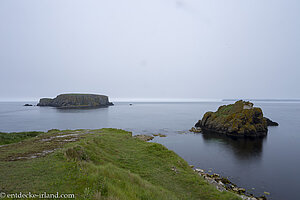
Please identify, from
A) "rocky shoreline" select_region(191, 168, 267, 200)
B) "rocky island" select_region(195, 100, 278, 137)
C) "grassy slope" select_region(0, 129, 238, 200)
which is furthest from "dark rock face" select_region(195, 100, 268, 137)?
"grassy slope" select_region(0, 129, 238, 200)

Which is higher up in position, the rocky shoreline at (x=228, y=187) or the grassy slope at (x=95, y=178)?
the grassy slope at (x=95, y=178)

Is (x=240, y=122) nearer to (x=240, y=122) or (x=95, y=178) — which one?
(x=240, y=122)

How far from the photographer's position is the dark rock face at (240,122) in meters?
47.1

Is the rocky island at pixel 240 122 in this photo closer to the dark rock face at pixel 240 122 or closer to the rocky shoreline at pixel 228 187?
the dark rock face at pixel 240 122

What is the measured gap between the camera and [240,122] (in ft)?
159

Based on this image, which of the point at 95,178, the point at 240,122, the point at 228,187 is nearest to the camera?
the point at 95,178

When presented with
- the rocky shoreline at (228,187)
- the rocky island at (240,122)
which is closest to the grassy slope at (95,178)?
the rocky shoreline at (228,187)

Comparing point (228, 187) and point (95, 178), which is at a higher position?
point (95, 178)

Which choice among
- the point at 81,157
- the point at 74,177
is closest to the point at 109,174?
the point at 74,177

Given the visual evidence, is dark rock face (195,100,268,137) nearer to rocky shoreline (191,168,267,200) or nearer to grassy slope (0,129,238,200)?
rocky shoreline (191,168,267,200)

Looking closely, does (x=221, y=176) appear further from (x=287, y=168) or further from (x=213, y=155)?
(x=287, y=168)

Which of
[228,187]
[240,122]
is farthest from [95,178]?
[240,122]

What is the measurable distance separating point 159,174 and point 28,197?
1046cm

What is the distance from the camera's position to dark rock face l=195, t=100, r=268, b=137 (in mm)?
47084
